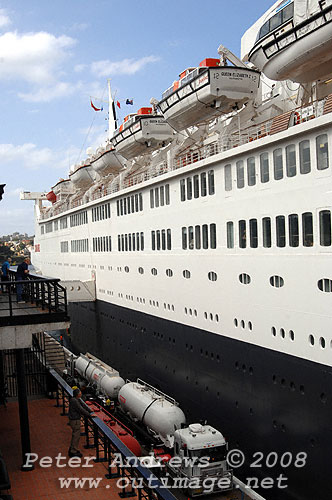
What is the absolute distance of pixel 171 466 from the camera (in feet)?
42.6

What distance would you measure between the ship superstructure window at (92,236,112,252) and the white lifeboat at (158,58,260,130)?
999 cm

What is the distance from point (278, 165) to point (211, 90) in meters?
4.14

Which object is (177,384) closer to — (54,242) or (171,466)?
(171,466)

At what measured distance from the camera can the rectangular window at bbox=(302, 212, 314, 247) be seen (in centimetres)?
1084

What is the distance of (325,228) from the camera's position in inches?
411

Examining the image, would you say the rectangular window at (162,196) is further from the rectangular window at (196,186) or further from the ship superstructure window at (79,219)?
the ship superstructure window at (79,219)

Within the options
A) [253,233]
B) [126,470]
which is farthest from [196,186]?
[126,470]

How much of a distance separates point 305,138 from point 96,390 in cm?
1446

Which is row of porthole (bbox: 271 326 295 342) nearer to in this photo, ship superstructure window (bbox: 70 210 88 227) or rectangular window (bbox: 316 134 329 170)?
rectangular window (bbox: 316 134 329 170)

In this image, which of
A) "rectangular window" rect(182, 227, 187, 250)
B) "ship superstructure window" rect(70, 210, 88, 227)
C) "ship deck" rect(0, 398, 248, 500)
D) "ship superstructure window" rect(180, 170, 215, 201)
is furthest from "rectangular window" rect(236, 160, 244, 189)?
"ship superstructure window" rect(70, 210, 88, 227)

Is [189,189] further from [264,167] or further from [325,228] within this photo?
[325,228]

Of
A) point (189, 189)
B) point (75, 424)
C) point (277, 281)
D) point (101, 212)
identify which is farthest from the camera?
point (101, 212)

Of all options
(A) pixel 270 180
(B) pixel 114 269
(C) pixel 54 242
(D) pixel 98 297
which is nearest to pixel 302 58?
(A) pixel 270 180

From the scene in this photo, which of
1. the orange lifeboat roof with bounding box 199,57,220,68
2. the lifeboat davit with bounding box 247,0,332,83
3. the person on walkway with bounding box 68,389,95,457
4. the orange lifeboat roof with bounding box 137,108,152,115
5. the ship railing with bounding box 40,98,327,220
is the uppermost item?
the orange lifeboat roof with bounding box 137,108,152,115
